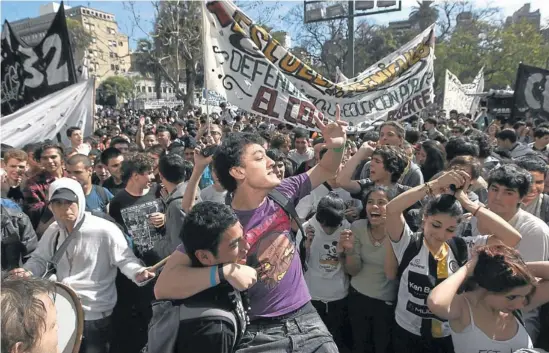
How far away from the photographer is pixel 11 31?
6.46 m

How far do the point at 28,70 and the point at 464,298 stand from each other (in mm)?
6768

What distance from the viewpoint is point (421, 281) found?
2498 mm

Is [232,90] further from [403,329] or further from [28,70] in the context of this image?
[28,70]

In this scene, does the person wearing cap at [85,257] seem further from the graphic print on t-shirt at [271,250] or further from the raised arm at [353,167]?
the raised arm at [353,167]

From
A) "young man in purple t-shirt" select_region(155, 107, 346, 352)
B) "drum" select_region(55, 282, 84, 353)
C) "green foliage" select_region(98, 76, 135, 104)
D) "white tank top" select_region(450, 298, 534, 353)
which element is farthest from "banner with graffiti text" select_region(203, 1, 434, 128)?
"green foliage" select_region(98, 76, 135, 104)

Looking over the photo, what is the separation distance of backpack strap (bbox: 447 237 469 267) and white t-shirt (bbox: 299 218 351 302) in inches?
34.6

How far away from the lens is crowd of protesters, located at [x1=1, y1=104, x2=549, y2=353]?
69.7 inches

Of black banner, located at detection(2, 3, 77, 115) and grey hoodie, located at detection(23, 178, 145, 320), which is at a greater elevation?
black banner, located at detection(2, 3, 77, 115)

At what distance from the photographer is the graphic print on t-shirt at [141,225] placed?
3.34 m

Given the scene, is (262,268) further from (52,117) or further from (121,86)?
(121,86)

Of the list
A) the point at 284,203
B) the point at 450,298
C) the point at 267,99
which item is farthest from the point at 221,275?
the point at 267,99

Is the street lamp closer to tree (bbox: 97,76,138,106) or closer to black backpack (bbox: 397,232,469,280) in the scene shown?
black backpack (bbox: 397,232,469,280)

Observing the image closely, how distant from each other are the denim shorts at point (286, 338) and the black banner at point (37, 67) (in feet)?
18.6

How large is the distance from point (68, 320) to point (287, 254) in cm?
100
